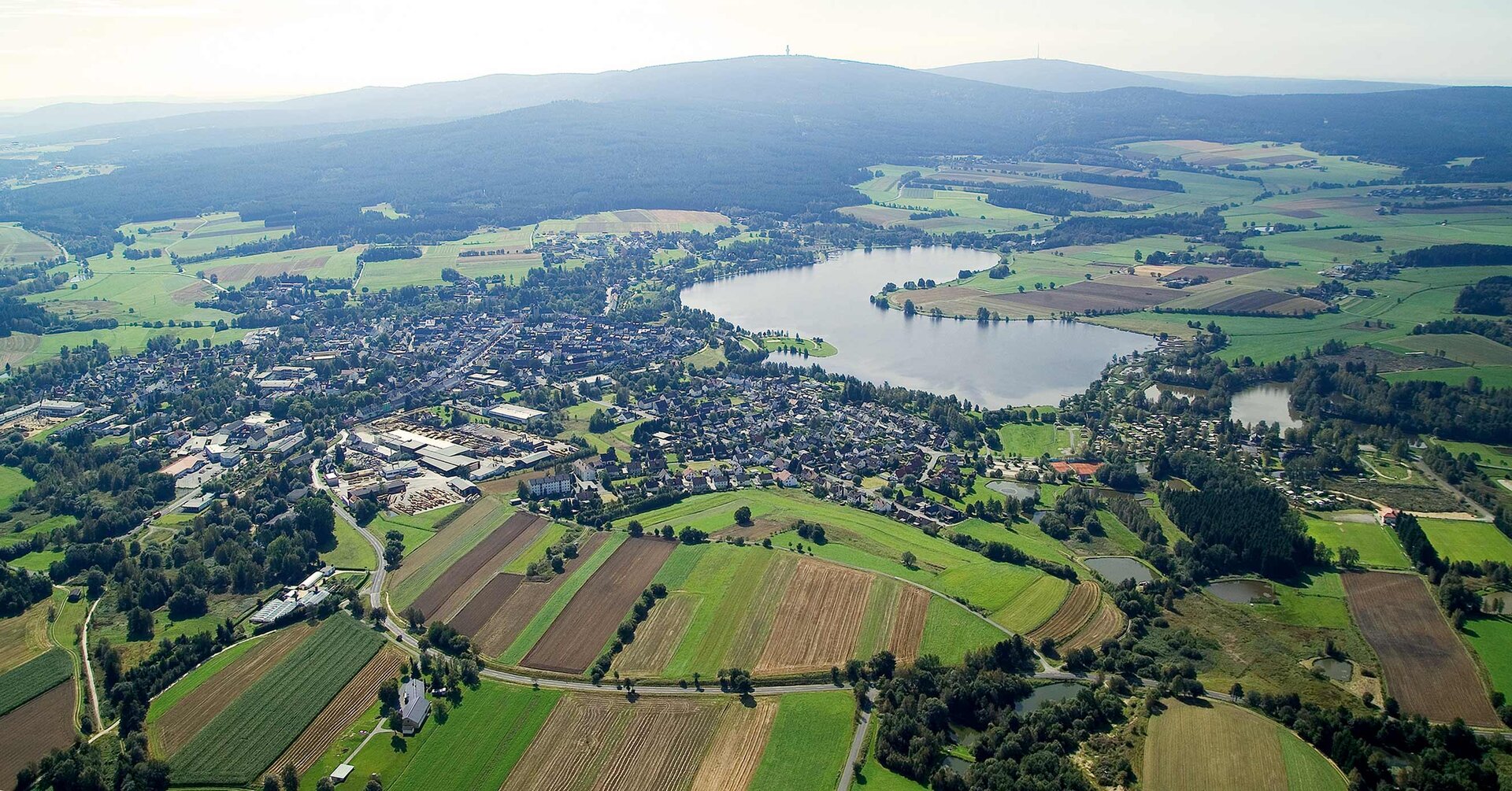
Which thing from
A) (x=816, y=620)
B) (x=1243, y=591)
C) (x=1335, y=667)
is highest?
(x=816, y=620)

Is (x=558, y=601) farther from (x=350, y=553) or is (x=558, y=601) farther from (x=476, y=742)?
(x=350, y=553)

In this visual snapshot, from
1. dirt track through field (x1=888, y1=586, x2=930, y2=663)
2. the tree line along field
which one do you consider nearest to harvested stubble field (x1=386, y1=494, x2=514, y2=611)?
the tree line along field

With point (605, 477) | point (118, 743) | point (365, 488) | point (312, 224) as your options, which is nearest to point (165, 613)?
point (118, 743)

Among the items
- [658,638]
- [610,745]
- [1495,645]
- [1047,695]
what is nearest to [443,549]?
[658,638]

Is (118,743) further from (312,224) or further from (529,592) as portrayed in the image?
(312,224)

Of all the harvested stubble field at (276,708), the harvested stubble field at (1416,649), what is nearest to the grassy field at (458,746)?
the harvested stubble field at (276,708)

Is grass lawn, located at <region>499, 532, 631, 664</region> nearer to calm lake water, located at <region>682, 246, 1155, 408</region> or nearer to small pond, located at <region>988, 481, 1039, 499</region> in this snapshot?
small pond, located at <region>988, 481, 1039, 499</region>

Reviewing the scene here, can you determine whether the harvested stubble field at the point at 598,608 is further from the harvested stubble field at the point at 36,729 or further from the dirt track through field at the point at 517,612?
the harvested stubble field at the point at 36,729
